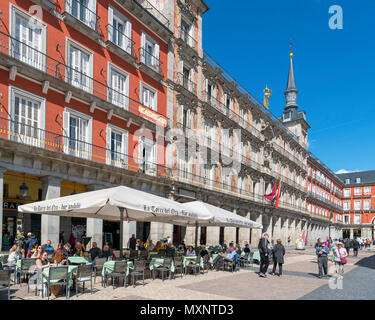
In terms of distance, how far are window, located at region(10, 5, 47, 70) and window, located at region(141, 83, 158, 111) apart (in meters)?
7.62

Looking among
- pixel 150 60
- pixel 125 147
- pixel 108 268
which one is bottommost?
pixel 108 268

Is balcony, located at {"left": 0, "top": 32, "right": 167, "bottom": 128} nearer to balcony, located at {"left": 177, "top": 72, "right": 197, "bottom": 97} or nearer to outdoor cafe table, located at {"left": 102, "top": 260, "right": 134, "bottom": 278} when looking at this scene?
balcony, located at {"left": 177, "top": 72, "right": 197, "bottom": 97}

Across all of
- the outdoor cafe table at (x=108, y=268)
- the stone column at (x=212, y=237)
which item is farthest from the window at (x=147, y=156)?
the outdoor cafe table at (x=108, y=268)

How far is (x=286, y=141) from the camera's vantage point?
50.4 metres

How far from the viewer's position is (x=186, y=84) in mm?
27516

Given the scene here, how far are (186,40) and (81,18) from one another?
11.1m

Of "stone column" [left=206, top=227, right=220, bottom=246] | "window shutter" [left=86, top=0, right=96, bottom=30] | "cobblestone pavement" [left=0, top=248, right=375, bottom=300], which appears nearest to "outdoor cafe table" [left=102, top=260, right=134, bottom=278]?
"cobblestone pavement" [left=0, top=248, right=375, bottom=300]

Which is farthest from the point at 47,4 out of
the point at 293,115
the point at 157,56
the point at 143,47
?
the point at 293,115

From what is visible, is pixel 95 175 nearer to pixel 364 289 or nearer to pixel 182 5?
pixel 364 289

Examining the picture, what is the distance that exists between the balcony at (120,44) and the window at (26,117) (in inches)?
237

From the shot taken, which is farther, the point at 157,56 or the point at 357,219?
the point at 357,219

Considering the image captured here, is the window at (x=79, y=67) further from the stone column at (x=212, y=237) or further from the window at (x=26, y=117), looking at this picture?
the stone column at (x=212, y=237)

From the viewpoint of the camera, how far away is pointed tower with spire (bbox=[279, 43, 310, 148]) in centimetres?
5794

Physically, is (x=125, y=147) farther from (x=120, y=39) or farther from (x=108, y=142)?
(x=120, y=39)
